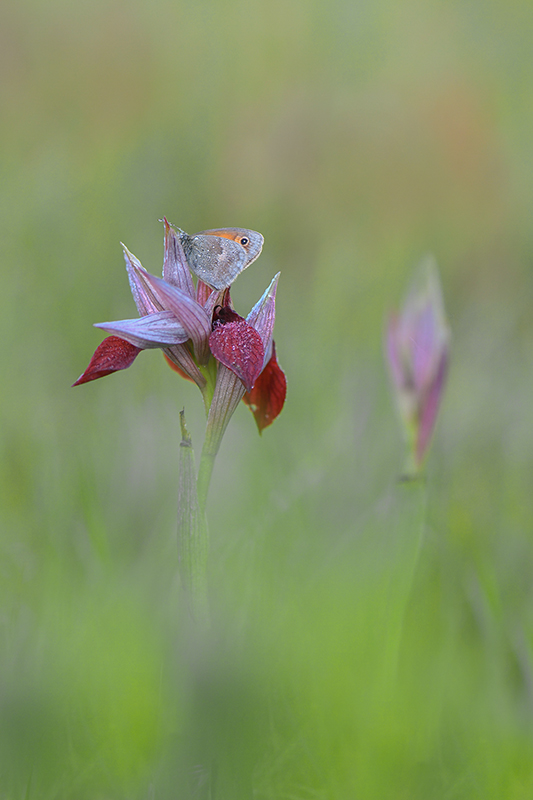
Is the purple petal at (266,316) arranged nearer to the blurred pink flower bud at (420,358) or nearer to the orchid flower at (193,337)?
the orchid flower at (193,337)

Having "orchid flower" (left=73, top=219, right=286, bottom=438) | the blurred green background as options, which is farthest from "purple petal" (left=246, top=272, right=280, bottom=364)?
the blurred green background

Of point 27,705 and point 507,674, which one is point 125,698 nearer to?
point 27,705

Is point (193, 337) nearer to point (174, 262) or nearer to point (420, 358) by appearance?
point (174, 262)

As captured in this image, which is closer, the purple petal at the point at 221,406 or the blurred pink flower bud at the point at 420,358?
the purple petal at the point at 221,406

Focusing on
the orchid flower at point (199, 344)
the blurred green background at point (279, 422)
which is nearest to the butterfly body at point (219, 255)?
the orchid flower at point (199, 344)

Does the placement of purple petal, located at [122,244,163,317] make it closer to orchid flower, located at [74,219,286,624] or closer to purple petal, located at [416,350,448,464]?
orchid flower, located at [74,219,286,624]

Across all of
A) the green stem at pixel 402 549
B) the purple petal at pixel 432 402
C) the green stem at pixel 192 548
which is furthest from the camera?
the purple petal at pixel 432 402

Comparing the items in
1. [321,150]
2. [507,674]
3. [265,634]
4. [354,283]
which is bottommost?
[507,674]

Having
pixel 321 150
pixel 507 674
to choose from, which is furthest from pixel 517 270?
pixel 507 674
